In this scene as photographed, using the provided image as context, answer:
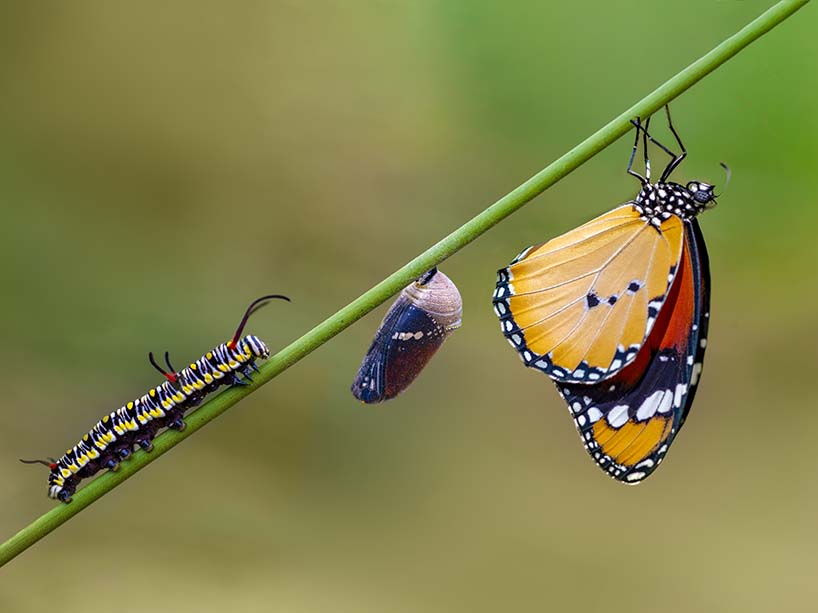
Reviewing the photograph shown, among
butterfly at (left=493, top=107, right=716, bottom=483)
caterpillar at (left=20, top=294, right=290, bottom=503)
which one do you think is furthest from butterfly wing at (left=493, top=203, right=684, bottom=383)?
caterpillar at (left=20, top=294, right=290, bottom=503)

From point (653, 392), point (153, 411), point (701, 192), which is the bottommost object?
point (653, 392)

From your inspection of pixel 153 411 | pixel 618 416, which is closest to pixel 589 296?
pixel 618 416

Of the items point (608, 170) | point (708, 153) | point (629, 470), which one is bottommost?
point (629, 470)

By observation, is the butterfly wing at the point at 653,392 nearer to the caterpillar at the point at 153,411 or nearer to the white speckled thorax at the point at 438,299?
the white speckled thorax at the point at 438,299

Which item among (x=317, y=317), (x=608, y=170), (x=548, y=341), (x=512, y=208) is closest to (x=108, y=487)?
(x=512, y=208)

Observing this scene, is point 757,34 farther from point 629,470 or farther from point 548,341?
point 629,470

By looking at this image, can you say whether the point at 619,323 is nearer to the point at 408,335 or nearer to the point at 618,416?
the point at 618,416

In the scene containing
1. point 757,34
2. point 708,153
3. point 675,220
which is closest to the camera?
point 757,34
